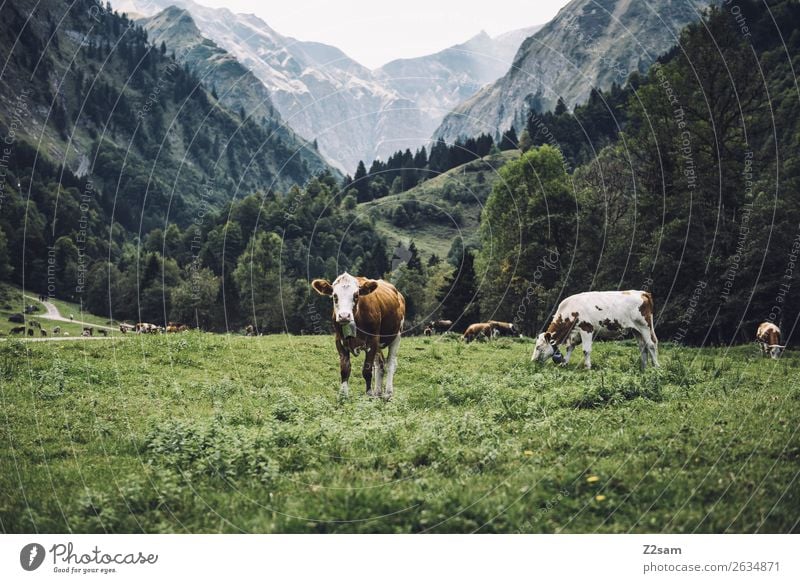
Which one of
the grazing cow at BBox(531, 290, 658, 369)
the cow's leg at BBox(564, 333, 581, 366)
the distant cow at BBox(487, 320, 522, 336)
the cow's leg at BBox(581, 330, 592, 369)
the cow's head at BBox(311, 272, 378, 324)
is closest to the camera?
the cow's head at BBox(311, 272, 378, 324)

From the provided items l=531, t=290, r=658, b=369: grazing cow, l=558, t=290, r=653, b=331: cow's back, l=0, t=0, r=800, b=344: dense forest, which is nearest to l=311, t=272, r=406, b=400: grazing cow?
l=0, t=0, r=800, b=344: dense forest

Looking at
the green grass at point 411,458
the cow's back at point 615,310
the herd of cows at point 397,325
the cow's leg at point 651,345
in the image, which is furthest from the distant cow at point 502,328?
the green grass at point 411,458

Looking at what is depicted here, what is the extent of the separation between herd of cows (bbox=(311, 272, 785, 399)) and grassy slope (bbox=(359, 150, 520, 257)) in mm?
118371

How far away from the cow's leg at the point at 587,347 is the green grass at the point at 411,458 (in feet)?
16.2

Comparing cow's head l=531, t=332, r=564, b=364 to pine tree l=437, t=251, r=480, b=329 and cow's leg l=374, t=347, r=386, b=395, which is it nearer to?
cow's leg l=374, t=347, r=386, b=395

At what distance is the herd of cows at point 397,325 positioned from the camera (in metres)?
15.4

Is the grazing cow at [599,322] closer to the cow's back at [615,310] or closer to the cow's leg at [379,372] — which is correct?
the cow's back at [615,310]

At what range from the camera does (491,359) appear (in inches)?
1033

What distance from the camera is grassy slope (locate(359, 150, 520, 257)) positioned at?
502 feet

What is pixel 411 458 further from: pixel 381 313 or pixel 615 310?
pixel 615 310

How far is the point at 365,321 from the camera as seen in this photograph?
16094 mm

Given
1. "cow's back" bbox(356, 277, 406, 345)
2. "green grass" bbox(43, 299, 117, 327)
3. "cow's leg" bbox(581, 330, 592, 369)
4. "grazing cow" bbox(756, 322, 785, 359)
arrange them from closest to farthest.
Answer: "cow's back" bbox(356, 277, 406, 345), "cow's leg" bbox(581, 330, 592, 369), "grazing cow" bbox(756, 322, 785, 359), "green grass" bbox(43, 299, 117, 327)
